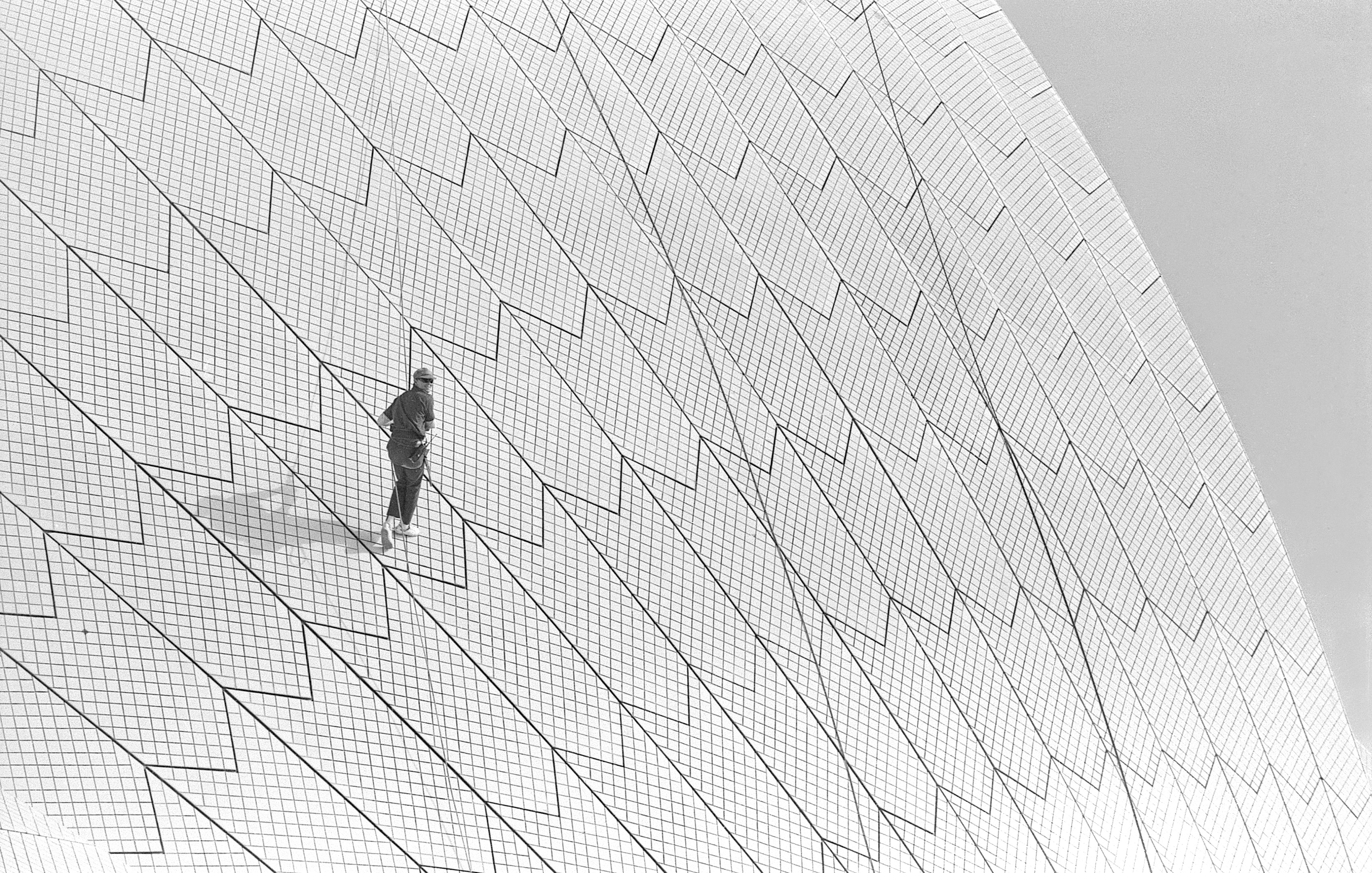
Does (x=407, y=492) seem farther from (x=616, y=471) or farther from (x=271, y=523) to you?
(x=616, y=471)

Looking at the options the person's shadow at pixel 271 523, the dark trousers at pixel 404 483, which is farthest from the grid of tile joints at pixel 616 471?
the dark trousers at pixel 404 483

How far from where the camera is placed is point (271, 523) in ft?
20.9

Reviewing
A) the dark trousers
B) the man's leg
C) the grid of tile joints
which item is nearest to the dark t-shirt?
the dark trousers

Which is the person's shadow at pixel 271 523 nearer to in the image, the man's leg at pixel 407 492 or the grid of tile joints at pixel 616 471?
the grid of tile joints at pixel 616 471

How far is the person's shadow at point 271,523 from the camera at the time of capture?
6.21 m

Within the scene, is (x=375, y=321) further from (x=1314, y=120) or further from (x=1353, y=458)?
(x=1353, y=458)

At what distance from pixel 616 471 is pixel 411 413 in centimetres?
168

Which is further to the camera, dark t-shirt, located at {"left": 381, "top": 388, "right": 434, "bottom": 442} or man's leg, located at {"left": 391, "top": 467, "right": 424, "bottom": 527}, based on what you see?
man's leg, located at {"left": 391, "top": 467, "right": 424, "bottom": 527}

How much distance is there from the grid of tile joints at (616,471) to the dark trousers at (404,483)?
0.16m

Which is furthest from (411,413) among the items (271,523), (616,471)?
(616,471)

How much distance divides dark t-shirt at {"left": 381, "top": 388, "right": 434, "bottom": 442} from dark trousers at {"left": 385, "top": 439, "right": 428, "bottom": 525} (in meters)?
0.06

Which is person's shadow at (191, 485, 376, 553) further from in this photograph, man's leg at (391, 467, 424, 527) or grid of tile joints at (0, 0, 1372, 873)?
man's leg at (391, 467, 424, 527)

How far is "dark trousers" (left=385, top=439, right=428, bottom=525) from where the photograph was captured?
247 inches

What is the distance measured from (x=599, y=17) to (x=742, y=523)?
4.00m
